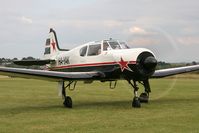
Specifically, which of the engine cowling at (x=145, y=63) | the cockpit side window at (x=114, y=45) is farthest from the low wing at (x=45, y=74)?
the engine cowling at (x=145, y=63)

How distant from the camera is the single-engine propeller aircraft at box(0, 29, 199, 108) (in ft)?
47.5

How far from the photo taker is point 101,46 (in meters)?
16.4

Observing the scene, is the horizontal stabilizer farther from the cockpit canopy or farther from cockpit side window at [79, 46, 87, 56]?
the cockpit canopy

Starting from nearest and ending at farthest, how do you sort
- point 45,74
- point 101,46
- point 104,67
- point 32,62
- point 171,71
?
point 45,74 → point 104,67 → point 101,46 → point 171,71 → point 32,62

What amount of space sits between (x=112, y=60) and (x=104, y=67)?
568 mm

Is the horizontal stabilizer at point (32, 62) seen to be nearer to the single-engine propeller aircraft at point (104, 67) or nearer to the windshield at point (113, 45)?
the single-engine propeller aircraft at point (104, 67)

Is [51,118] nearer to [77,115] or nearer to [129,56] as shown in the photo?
[77,115]

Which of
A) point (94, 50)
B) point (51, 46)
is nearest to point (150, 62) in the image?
point (94, 50)

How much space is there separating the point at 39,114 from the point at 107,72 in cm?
357

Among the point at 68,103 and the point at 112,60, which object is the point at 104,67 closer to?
the point at 112,60

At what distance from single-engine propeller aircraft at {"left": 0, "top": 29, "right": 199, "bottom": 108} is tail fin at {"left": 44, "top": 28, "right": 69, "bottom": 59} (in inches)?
131

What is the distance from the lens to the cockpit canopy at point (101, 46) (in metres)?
16.1

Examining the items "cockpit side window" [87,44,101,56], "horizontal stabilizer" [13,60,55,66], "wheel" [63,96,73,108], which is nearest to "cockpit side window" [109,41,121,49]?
"cockpit side window" [87,44,101,56]

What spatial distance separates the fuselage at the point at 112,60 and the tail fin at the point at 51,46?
3.54m
